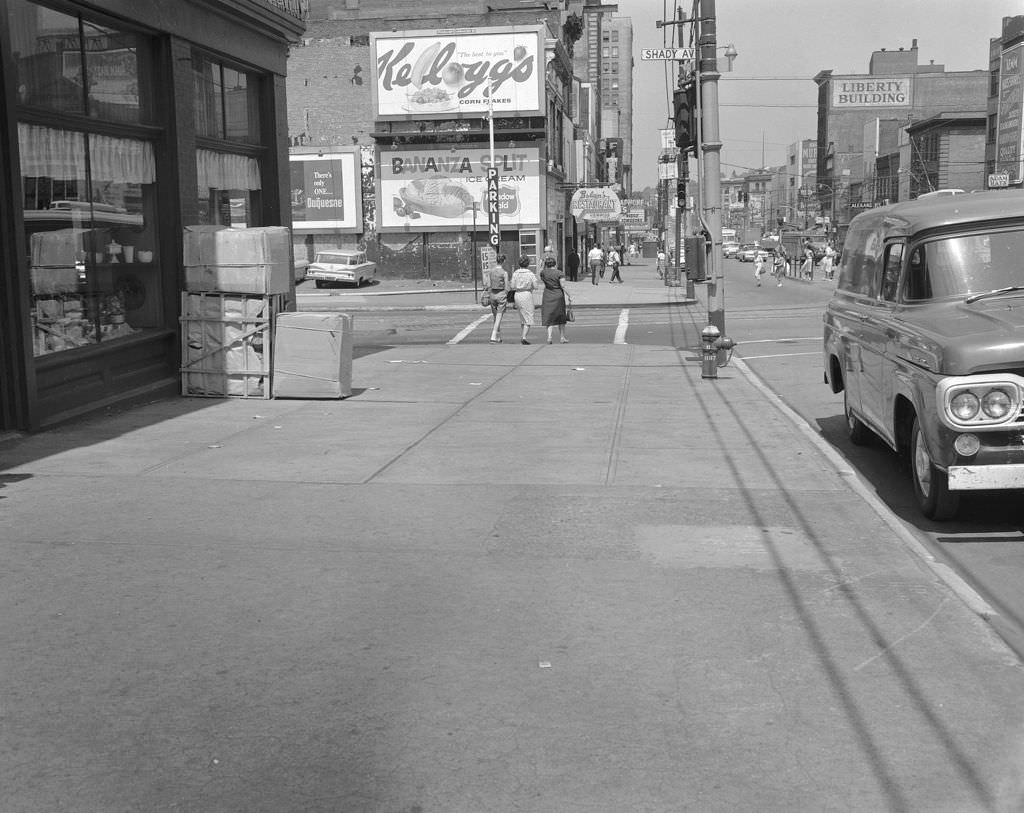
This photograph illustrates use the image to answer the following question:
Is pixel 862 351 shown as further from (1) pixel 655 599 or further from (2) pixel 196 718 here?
(2) pixel 196 718

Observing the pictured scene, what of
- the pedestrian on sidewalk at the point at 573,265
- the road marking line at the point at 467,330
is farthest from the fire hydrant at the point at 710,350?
the pedestrian on sidewalk at the point at 573,265

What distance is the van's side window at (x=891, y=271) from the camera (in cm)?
940

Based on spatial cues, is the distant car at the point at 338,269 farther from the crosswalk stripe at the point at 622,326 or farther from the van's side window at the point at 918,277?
the van's side window at the point at 918,277

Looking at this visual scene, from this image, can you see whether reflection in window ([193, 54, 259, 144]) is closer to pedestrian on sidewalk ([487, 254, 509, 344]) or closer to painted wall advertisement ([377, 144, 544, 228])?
pedestrian on sidewalk ([487, 254, 509, 344])

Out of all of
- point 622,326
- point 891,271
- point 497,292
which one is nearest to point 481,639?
point 891,271

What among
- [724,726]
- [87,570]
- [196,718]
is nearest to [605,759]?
[724,726]

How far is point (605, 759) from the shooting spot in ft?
14.2

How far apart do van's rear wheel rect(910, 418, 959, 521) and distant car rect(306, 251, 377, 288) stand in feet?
136

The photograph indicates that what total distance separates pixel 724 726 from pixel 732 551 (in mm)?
2759

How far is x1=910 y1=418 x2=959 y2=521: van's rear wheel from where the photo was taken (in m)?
7.78

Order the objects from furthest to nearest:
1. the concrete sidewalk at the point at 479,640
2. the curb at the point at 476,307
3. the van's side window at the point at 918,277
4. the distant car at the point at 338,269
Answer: the distant car at the point at 338,269
the curb at the point at 476,307
the van's side window at the point at 918,277
the concrete sidewalk at the point at 479,640

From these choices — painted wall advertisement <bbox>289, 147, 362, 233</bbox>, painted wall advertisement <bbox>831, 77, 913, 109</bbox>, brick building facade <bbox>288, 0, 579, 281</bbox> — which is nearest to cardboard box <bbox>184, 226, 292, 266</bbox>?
brick building facade <bbox>288, 0, 579, 281</bbox>

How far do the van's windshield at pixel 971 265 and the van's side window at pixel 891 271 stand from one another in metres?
0.36

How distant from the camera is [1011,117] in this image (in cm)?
8081
